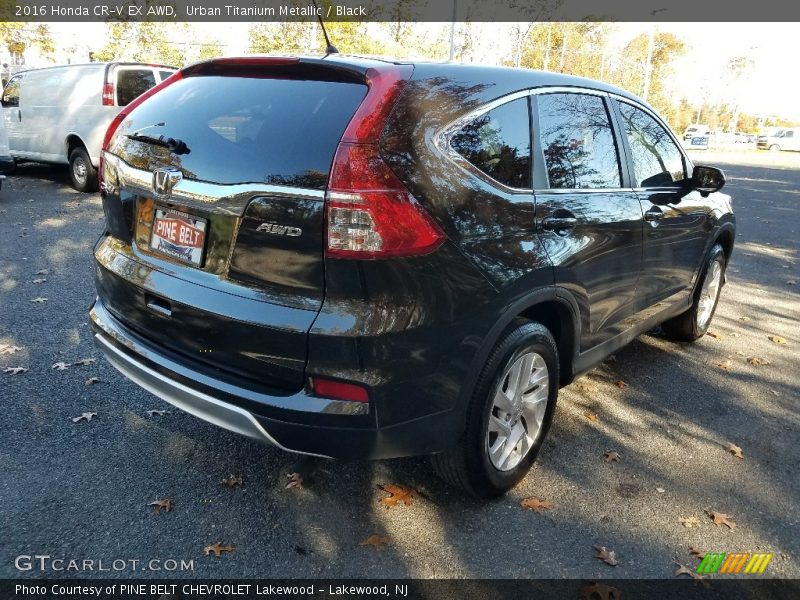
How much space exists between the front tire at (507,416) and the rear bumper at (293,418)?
23 centimetres

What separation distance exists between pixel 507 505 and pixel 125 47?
35.2 meters

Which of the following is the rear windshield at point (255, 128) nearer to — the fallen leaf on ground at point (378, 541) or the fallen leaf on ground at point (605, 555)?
the fallen leaf on ground at point (378, 541)

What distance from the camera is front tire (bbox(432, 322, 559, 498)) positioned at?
2.55m

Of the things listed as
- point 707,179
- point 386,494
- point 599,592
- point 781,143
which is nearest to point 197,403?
point 386,494

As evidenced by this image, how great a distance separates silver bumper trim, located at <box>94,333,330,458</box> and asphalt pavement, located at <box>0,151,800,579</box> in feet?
1.74

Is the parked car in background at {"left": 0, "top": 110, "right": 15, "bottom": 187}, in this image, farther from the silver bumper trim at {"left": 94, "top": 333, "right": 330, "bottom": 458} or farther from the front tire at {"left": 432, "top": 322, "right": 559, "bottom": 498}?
the front tire at {"left": 432, "top": 322, "right": 559, "bottom": 498}

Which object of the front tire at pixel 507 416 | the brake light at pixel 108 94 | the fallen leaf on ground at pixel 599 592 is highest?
the brake light at pixel 108 94

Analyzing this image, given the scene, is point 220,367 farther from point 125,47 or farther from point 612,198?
point 125,47

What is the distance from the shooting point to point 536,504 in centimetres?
287

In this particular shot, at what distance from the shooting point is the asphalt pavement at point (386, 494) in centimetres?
247

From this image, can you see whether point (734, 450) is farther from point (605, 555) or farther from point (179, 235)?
point (179, 235)

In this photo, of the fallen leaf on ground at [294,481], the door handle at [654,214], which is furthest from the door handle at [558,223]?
the fallen leaf on ground at [294,481]

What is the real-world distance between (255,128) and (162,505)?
1.64m

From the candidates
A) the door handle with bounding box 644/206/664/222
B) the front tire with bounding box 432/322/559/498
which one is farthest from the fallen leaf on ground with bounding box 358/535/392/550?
the door handle with bounding box 644/206/664/222
